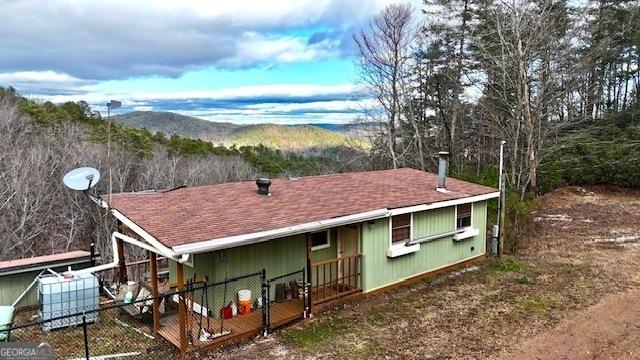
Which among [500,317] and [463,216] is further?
[463,216]

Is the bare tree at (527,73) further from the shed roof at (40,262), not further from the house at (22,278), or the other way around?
the house at (22,278)

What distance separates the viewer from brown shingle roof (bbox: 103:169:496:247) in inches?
314

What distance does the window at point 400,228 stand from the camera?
1053 centimetres

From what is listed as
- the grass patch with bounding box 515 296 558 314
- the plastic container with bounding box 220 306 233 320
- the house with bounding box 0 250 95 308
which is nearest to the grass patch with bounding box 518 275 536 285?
the grass patch with bounding box 515 296 558 314

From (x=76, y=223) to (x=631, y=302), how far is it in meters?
27.3

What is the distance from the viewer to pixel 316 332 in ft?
27.2

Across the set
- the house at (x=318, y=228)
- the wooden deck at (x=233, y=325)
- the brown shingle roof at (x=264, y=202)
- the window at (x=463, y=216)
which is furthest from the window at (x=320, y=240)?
the window at (x=463, y=216)

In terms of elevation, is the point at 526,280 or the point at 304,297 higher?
the point at 304,297

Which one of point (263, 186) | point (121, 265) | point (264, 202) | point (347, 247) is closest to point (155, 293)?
point (121, 265)

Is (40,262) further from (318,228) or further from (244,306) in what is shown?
(318,228)

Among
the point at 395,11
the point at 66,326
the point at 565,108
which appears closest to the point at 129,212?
the point at 66,326

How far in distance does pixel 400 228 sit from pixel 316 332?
3447mm

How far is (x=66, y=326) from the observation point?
840 cm

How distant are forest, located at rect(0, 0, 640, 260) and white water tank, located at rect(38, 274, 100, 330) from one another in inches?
549
